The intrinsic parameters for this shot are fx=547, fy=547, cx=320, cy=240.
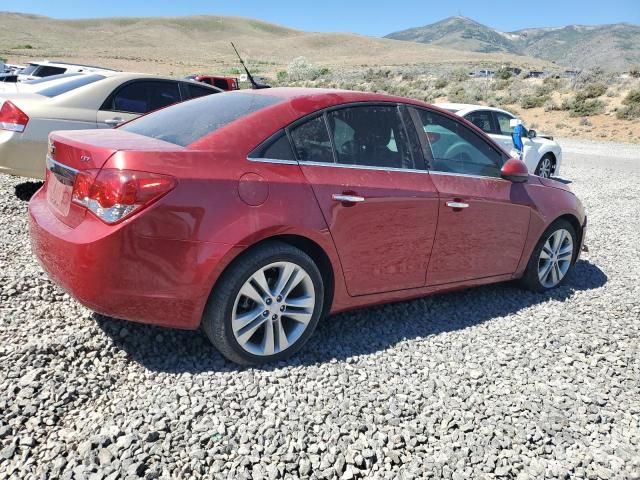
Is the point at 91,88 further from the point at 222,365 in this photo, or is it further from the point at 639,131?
the point at 639,131

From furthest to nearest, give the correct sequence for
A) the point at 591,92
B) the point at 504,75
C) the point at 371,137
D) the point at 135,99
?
the point at 504,75 → the point at 591,92 → the point at 135,99 → the point at 371,137

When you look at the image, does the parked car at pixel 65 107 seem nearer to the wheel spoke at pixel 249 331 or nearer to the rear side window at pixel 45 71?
the wheel spoke at pixel 249 331

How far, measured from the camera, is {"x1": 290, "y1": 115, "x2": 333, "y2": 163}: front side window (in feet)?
10.8

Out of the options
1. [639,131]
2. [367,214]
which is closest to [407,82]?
[639,131]

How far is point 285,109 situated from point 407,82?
45095 mm

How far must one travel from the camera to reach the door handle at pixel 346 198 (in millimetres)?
3309

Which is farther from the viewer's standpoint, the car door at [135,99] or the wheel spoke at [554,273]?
the car door at [135,99]

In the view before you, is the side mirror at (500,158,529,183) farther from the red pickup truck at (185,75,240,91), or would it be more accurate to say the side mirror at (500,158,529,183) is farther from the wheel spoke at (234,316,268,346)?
the red pickup truck at (185,75,240,91)

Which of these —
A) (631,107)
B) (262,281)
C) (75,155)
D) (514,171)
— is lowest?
(631,107)

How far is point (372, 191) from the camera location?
3.49 meters

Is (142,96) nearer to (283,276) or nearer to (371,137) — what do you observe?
(371,137)

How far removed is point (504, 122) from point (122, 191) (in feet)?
32.1

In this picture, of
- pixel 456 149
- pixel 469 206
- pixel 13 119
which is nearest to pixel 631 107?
pixel 456 149

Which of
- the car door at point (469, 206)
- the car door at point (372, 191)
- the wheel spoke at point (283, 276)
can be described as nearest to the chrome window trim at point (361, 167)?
the car door at point (372, 191)
